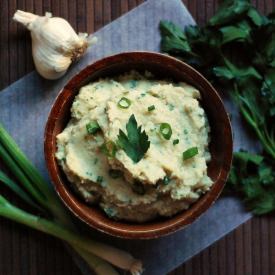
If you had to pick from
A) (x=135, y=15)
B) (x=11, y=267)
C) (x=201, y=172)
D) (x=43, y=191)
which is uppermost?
(x=135, y=15)

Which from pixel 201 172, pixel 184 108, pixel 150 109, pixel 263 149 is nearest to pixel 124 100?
pixel 150 109

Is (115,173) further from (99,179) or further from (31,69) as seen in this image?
(31,69)

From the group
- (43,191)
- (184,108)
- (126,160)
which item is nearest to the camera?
(126,160)

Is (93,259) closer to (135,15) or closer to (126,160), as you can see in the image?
(126,160)

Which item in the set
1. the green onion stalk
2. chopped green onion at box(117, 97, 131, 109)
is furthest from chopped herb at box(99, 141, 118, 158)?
the green onion stalk

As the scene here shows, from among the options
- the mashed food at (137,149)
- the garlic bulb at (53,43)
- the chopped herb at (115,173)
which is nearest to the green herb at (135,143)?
the mashed food at (137,149)

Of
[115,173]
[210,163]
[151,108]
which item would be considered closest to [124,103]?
[151,108]

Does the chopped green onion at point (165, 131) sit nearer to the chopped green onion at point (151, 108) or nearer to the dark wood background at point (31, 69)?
the chopped green onion at point (151, 108)
